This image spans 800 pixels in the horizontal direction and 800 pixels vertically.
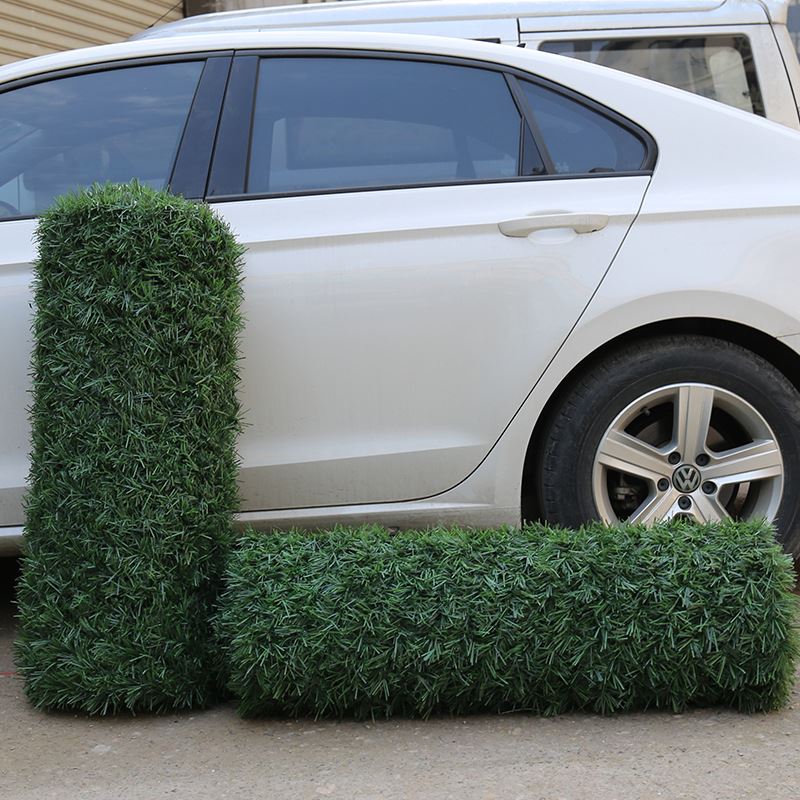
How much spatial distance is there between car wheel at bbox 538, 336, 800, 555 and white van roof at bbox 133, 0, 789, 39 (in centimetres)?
320

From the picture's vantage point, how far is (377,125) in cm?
324

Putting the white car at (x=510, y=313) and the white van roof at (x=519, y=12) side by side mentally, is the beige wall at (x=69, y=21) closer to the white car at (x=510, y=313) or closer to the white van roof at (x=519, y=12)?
the white van roof at (x=519, y=12)

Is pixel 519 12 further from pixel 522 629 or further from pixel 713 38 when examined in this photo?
pixel 522 629

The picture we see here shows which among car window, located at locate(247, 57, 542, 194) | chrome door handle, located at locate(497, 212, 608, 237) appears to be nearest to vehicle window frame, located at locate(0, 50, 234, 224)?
car window, located at locate(247, 57, 542, 194)

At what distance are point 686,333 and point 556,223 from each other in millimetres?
472

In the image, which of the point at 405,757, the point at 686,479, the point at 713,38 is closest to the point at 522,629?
the point at 405,757

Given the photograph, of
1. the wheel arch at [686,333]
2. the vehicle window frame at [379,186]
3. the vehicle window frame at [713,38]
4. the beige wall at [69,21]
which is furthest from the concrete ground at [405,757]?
the beige wall at [69,21]

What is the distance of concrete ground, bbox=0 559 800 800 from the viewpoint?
7.47ft

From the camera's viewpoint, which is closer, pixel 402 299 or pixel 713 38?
pixel 402 299

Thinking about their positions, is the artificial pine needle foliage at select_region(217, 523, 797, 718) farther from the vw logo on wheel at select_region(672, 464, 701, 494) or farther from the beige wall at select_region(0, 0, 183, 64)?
the beige wall at select_region(0, 0, 183, 64)

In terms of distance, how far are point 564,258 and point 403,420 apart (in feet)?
2.00

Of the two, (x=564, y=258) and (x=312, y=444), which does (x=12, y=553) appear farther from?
(x=564, y=258)

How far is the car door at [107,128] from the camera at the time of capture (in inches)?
127

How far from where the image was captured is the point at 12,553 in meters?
3.18
